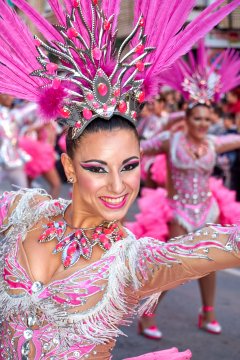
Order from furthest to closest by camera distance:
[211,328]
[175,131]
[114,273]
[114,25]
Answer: [175,131] < [211,328] < [114,25] < [114,273]

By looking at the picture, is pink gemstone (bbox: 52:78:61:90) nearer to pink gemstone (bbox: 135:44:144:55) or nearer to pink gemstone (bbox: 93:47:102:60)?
pink gemstone (bbox: 93:47:102:60)

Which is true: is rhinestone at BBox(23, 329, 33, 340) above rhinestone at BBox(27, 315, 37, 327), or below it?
below

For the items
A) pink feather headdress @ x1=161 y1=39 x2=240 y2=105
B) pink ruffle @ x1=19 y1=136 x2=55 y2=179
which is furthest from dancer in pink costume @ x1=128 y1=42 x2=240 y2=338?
pink ruffle @ x1=19 y1=136 x2=55 y2=179

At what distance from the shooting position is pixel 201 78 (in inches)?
196

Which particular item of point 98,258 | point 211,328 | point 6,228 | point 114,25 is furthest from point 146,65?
point 211,328

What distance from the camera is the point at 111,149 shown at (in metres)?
2.03

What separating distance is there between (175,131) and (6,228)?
9.65 ft

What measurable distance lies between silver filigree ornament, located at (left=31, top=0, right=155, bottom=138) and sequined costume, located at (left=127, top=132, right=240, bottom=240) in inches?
106

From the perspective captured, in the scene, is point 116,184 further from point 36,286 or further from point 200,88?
point 200,88

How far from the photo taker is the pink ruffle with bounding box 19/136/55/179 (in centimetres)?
821

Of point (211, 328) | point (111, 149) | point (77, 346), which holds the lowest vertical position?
point (211, 328)

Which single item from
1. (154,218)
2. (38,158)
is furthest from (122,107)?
(38,158)

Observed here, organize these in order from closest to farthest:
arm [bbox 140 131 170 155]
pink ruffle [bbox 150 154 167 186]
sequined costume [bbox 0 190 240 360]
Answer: sequined costume [bbox 0 190 240 360] → arm [bbox 140 131 170 155] → pink ruffle [bbox 150 154 167 186]

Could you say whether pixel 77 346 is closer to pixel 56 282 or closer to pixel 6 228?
pixel 56 282
